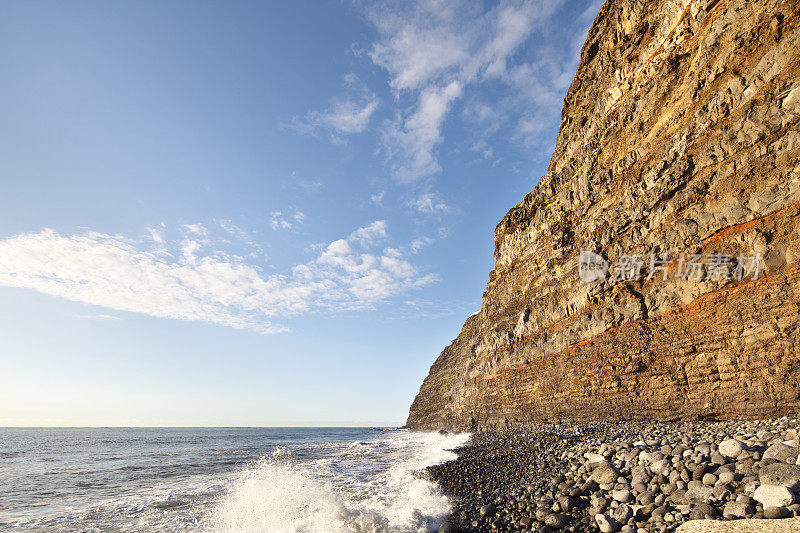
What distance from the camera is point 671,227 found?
16438mm

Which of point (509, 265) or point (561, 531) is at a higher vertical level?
point (509, 265)

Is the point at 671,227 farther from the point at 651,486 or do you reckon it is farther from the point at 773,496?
the point at 773,496

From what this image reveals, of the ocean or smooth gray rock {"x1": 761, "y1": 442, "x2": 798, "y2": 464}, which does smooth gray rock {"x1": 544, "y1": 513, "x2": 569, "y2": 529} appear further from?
smooth gray rock {"x1": 761, "y1": 442, "x2": 798, "y2": 464}

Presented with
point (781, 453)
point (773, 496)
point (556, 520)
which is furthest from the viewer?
point (556, 520)

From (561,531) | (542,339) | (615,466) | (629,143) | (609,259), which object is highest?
(629,143)

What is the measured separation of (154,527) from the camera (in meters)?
10.6

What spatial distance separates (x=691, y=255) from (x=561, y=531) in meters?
13.4

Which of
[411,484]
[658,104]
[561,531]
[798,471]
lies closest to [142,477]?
[411,484]

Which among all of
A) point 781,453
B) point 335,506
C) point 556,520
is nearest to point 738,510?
point 781,453

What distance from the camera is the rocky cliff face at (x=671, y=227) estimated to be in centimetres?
1238

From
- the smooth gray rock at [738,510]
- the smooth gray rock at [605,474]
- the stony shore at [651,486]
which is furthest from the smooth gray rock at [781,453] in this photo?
the smooth gray rock at [605,474]

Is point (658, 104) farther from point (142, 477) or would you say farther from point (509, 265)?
point (142, 477)

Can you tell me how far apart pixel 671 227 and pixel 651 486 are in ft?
42.5

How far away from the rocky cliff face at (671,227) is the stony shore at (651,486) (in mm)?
2791
